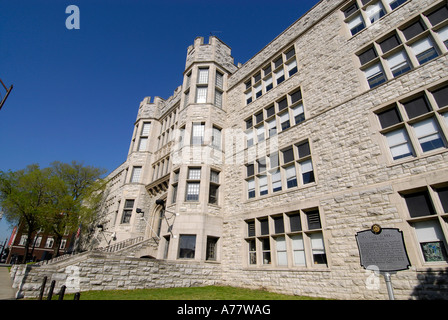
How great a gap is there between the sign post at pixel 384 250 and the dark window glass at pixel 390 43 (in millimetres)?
9101

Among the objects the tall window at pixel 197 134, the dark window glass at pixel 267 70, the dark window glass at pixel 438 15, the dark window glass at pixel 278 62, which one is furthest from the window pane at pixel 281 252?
the dark window glass at pixel 267 70

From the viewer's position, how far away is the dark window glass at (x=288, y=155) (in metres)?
12.7

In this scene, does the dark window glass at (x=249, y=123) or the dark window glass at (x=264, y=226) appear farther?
the dark window glass at (x=249, y=123)

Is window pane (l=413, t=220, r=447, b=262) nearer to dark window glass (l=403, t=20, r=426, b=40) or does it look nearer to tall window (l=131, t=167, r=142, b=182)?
dark window glass (l=403, t=20, r=426, b=40)

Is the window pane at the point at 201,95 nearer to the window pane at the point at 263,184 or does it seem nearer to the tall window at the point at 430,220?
the window pane at the point at 263,184

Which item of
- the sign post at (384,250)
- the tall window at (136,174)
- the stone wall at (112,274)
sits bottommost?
the stone wall at (112,274)

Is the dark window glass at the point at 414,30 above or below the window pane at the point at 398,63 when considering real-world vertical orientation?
above

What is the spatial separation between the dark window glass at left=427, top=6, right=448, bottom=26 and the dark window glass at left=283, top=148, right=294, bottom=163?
8.08 m

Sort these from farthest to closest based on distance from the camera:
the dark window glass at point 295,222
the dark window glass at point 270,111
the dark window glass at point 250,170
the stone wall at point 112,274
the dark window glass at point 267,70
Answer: the dark window glass at point 267,70, the dark window glass at point 270,111, the dark window glass at point 250,170, the dark window glass at point 295,222, the stone wall at point 112,274

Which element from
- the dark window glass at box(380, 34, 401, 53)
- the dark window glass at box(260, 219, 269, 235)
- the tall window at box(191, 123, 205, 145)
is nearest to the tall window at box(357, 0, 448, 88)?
the dark window glass at box(380, 34, 401, 53)

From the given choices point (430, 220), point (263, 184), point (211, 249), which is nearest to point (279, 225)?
point (263, 184)

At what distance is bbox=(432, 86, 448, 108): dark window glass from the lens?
8258 millimetres
